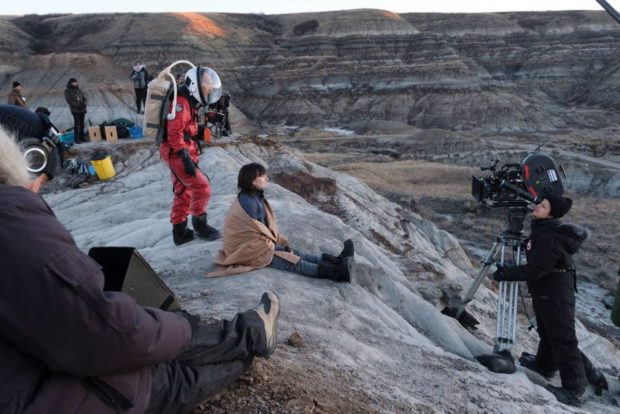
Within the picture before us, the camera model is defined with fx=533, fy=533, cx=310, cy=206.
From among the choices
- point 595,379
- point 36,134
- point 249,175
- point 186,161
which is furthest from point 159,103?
point 595,379

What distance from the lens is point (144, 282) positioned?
3633 millimetres

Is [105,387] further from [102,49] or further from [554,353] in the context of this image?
[102,49]

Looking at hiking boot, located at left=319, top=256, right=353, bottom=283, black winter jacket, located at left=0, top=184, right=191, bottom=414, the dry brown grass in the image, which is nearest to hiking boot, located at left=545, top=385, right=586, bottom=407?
hiking boot, located at left=319, top=256, right=353, bottom=283

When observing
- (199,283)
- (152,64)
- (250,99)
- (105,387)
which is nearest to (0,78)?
(152,64)

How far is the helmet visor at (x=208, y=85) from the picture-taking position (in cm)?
658

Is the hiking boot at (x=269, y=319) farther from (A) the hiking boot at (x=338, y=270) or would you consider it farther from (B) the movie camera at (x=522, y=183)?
(B) the movie camera at (x=522, y=183)

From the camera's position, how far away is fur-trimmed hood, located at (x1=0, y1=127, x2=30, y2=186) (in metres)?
2.25

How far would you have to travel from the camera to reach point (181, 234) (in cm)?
766

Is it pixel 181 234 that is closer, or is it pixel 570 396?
pixel 570 396

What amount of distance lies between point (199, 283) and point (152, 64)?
210 feet

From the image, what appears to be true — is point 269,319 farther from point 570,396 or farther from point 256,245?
point 570,396

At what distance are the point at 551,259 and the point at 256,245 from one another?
10.0 ft

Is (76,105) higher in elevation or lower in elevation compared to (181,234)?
higher

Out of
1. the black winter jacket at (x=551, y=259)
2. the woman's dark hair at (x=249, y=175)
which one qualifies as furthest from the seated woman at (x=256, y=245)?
the black winter jacket at (x=551, y=259)
